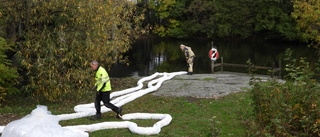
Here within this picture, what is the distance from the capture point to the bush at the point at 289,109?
22.9 ft

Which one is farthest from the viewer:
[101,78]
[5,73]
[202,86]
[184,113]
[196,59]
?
[196,59]

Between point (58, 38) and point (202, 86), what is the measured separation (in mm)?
6716

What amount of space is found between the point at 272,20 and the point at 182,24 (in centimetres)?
1699

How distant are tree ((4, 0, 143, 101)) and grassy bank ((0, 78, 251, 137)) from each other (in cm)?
123

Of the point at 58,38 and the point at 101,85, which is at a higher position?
the point at 58,38

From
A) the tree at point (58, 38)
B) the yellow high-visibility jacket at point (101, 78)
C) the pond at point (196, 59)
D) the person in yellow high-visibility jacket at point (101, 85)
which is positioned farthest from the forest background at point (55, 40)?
the pond at point (196, 59)

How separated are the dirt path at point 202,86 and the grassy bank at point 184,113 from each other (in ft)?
2.18

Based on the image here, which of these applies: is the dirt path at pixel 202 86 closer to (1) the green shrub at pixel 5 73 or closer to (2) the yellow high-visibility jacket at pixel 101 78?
(2) the yellow high-visibility jacket at pixel 101 78

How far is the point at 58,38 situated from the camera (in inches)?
582

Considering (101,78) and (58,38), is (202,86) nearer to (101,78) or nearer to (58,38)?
(58,38)

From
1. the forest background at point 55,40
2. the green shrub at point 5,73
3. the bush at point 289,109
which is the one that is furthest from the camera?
the forest background at point 55,40

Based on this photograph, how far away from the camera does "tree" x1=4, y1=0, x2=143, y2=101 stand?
581 inches

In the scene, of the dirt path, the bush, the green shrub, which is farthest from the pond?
the bush

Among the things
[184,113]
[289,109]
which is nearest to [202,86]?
[184,113]
